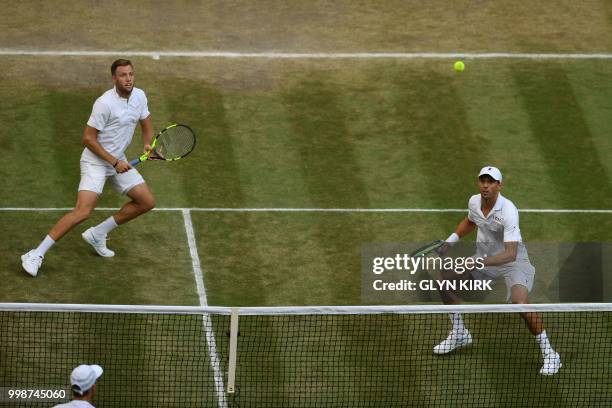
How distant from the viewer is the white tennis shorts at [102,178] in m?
16.9

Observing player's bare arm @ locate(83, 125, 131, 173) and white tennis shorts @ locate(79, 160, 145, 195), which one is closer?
player's bare arm @ locate(83, 125, 131, 173)

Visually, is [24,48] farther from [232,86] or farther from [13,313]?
[13,313]

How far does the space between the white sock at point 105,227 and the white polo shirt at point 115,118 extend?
79 centimetres

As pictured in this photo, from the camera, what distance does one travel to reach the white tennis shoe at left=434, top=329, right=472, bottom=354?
15.6 m

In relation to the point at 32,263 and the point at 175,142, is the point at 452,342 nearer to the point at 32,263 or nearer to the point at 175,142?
the point at 175,142

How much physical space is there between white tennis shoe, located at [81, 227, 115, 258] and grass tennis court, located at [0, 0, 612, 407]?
5.0 inches

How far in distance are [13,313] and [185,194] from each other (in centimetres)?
388

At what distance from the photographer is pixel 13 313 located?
16.0 m

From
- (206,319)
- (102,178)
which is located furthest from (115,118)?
(206,319)

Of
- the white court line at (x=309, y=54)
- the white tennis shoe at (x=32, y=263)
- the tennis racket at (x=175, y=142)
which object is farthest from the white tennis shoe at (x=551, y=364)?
the white court line at (x=309, y=54)

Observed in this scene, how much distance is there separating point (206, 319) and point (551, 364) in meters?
3.74

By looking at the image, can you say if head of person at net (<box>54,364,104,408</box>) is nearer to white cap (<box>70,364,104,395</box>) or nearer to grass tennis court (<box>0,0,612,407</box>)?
white cap (<box>70,364,104,395</box>)

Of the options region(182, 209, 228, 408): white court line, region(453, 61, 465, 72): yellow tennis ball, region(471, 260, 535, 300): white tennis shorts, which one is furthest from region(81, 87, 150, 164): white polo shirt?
region(453, 61, 465, 72): yellow tennis ball

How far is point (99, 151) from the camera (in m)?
16.7
